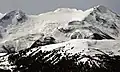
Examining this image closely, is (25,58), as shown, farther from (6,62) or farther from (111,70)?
(111,70)

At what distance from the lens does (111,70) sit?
162 m

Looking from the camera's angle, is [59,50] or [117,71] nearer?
[117,71]

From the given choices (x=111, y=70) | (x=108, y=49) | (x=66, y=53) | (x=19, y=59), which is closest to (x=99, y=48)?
(x=108, y=49)

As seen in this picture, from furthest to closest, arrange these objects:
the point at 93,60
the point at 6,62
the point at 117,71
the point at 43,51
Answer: the point at 43,51, the point at 6,62, the point at 93,60, the point at 117,71

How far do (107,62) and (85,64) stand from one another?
493 inches

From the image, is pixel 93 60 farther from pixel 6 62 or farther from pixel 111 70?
pixel 6 62

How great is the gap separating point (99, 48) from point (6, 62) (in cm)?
4994

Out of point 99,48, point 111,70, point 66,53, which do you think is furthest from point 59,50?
point 111,70

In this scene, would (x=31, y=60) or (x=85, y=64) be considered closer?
(x=85, y=64)

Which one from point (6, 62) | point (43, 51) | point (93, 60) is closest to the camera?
point (93, 60)

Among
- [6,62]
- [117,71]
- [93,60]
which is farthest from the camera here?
[6,62]

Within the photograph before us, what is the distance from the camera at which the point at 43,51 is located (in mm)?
197000

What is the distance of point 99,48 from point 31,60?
36981mm

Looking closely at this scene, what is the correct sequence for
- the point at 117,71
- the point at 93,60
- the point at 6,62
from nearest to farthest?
the point at 117,71 < the point at 93,60 < the point at 6,62
